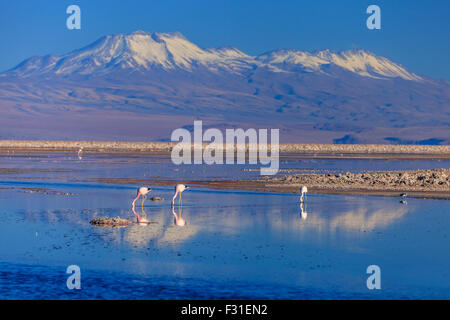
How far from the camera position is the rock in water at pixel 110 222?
19125 millimetres

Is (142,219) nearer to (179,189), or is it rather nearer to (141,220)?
(141,220)

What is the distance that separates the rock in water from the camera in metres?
19.1

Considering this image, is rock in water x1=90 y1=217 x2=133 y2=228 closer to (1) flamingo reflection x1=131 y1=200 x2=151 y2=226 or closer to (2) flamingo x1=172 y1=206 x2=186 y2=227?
(1) flamingo reflection x1=131 y1=200 x2=151 y2=226

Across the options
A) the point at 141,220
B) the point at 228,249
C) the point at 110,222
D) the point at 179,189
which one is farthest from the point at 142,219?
the point at 228,249

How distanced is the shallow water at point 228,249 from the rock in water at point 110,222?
32 centimetres

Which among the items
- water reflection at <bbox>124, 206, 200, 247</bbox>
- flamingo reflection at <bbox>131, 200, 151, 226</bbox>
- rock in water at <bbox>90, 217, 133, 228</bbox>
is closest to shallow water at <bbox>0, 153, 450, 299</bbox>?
water reflection at <bbox>124, 206, 200, 247</bbox>

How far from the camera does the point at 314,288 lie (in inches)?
491

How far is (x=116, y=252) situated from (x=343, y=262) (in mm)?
4461

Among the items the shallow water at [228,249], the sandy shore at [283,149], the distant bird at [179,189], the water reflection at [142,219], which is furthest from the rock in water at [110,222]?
the sandy shore at [283,149]

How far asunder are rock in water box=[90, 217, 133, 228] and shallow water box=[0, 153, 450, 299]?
0.32 metres

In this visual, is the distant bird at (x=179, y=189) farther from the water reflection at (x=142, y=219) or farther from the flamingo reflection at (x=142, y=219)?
the flamingo reflection at (x=142, y=219)

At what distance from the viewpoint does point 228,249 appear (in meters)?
16.0

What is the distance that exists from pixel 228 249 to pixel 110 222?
14.4 feet
